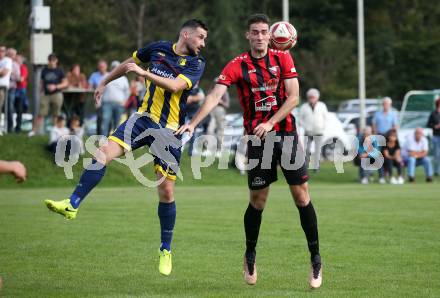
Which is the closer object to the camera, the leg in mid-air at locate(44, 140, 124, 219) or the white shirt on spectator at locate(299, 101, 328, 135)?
the leg in mid-air at locate(44, 140, 124, 219)

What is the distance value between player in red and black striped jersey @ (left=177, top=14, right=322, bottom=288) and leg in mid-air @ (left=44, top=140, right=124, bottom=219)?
0.78 metres

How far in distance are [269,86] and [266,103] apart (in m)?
0.14

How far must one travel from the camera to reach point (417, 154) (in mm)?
24391

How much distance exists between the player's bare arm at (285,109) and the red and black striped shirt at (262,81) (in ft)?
0.23

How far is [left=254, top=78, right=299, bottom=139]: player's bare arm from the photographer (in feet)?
26.6

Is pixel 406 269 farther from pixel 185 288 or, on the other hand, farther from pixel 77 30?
pixel 77 30

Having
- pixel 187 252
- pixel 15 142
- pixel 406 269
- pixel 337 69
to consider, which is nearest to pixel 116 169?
pixel 15 142

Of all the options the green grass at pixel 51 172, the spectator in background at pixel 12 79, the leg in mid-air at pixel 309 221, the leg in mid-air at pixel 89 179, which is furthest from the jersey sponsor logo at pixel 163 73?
the spectator in background at pixel 12 79

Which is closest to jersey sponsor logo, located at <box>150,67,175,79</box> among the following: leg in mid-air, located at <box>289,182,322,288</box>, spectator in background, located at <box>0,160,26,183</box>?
leg in mid-air, located at <box>289,182,322,288</box>

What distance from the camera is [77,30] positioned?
172 feet

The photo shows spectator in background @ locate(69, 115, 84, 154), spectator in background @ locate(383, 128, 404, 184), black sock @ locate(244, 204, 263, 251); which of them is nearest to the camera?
black sock @ locate(244, 204, 263, 251)

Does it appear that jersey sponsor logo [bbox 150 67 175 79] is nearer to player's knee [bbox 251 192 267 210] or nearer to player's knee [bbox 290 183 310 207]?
player's knee [bbox 251 192 267 210]

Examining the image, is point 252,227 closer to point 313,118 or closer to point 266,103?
point 266,103

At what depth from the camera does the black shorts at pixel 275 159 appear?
8.38 metres
